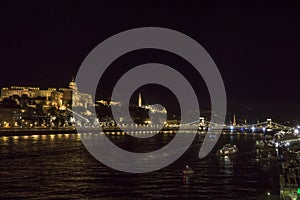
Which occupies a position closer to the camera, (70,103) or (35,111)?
(35,111)

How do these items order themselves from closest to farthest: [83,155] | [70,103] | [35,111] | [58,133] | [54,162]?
[54,162] → [83,155] → [58,133] → [35,111] → [70,103]

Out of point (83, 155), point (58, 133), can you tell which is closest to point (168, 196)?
point (83, 155)

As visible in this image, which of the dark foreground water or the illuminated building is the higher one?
the illuminated building

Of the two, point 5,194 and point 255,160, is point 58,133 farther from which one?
point 5,194

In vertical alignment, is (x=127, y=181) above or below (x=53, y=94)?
below

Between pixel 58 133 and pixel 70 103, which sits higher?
pixel 70 103

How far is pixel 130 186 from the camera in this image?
1385 centimetres

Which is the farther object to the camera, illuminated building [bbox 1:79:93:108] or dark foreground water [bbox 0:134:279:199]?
illuminated building [bbox 1:79:93:108]

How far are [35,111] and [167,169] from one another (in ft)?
158

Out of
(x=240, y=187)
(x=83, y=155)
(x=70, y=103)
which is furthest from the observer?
(x=70, y=103)

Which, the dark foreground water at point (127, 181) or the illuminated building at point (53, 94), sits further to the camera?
the illuminated building at point (53, 94)

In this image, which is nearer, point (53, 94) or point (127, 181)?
point (127, 181)

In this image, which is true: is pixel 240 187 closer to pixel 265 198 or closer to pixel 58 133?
pixel 265 198

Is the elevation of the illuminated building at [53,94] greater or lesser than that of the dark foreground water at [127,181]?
greater
